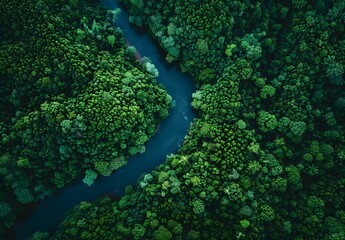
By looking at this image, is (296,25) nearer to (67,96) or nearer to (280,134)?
(280,134)

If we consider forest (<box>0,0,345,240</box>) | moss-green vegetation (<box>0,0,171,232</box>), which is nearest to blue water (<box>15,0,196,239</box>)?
forest (<box>0,0,345,240</box>)

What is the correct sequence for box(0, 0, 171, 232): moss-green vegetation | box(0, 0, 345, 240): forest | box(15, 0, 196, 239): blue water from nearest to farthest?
1. box(0, 0, 345, 240): forest
2. box(0, 0, 171, 232): moss-green vegetation
3. box(15, 0, 196, 239): blue water

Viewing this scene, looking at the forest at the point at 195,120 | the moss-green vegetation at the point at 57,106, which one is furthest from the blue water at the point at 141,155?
the moss-green vegetation at the point at 57,106

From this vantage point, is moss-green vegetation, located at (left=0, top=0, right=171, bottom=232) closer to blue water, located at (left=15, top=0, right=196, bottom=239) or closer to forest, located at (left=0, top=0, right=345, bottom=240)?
forest, located at (left=0, top=0, right=345, bottom=240)

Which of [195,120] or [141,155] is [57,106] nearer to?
[141,155]

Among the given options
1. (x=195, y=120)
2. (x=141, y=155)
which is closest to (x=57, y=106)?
(x=141, y=155)

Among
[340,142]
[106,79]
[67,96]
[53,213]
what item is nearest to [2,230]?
[53,213]
